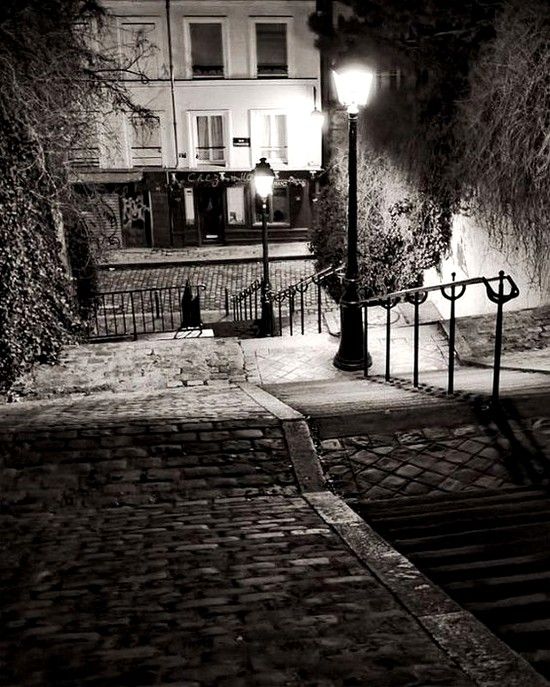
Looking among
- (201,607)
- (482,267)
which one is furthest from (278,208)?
(201,607)

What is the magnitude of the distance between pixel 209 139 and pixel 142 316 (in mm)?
12474

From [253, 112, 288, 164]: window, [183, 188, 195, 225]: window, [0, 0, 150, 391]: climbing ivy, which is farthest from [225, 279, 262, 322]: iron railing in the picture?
[253, 112, 288, 164]: window

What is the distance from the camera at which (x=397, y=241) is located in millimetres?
13984

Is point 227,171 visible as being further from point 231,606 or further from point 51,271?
point 231,606

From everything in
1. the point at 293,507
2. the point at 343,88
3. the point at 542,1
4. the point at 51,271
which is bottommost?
the point at 293,507

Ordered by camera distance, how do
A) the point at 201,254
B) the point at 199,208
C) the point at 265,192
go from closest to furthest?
the point at 265,192
the point at 201,254
the point at 199,208

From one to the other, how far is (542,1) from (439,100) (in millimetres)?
3756

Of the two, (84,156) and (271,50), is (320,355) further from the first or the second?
(271,50)

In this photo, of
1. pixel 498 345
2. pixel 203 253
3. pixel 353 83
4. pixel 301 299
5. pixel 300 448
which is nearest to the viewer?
pixel 300 448

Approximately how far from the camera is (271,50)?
86.8 ft

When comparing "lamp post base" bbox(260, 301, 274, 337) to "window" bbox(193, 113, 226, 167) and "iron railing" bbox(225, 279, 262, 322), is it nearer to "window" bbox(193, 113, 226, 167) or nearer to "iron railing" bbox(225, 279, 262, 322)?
"iron railing" bbox(225, 279, 262, 322)

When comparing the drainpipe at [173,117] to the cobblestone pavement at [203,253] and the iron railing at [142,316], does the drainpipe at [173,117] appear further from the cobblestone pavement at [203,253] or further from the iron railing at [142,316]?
the iron railing at [142,316]

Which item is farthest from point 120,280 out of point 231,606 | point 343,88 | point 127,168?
point 231,606

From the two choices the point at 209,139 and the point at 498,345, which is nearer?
the point at 498,345
